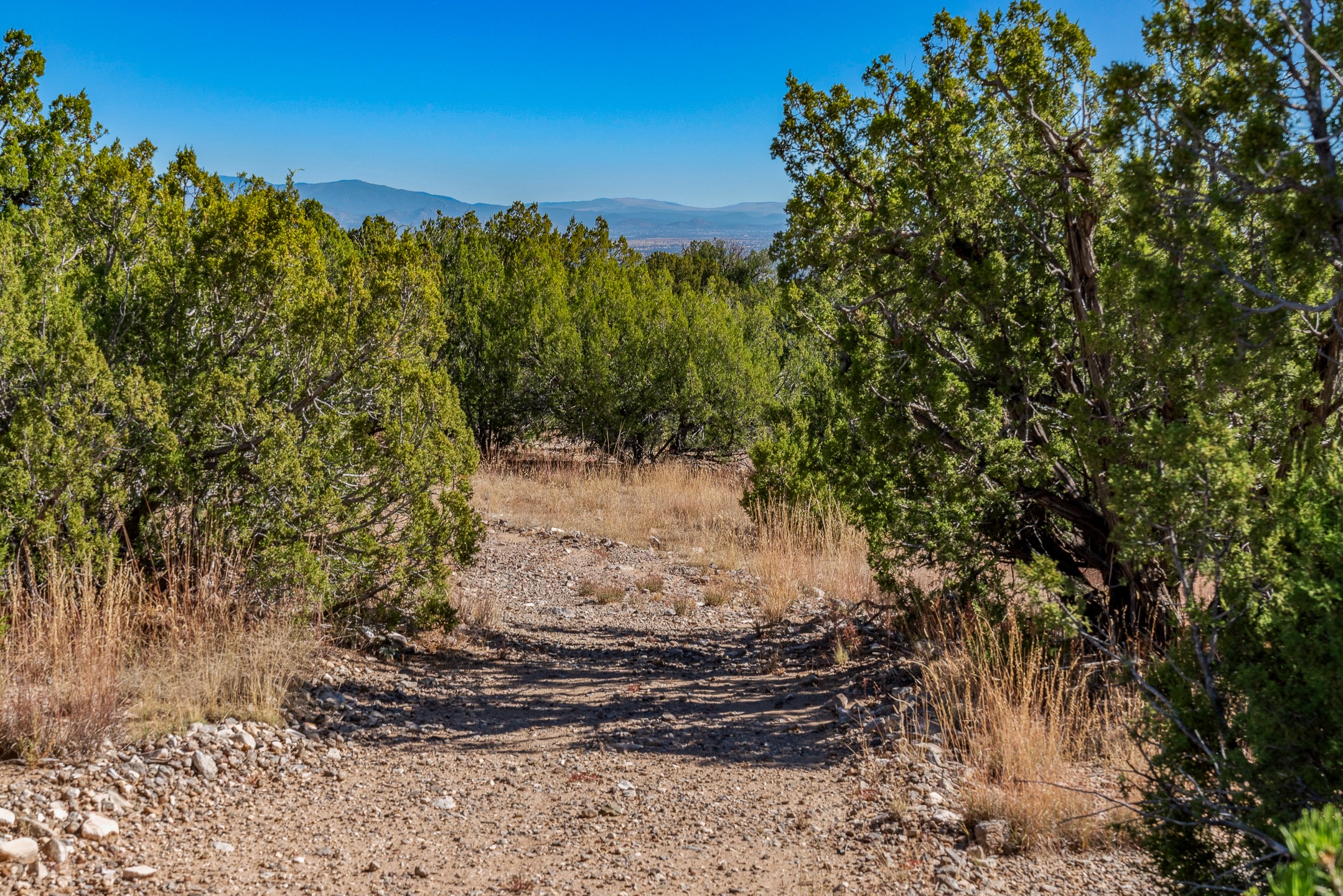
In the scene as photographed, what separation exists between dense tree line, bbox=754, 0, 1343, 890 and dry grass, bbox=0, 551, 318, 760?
3.23m

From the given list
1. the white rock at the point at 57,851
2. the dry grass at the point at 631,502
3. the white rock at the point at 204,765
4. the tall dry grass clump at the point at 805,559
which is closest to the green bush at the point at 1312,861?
the white rock at the point at 57,851

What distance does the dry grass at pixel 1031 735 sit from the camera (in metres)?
3.07

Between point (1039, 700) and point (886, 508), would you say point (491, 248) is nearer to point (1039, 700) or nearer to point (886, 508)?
point (886, 508)

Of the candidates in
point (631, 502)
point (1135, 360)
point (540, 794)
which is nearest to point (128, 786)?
point (540, 794)

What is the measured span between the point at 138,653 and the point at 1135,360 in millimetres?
4642

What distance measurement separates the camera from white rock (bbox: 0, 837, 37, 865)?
283cm

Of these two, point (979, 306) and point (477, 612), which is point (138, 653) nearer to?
point (477, 612)

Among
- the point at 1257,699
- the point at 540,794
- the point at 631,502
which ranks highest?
the point at 1257,699

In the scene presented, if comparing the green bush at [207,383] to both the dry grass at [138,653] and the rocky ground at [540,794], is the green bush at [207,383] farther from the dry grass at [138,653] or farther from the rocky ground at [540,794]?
the rocky ground at [540,794]

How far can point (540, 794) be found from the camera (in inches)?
144

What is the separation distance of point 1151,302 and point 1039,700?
2004mm

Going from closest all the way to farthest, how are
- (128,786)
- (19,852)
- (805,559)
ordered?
1. (19,852)
2. (128,786)
3. (805,559)

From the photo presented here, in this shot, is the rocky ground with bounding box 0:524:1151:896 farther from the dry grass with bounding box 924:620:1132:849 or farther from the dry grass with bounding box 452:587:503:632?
the dry grass with bounding box 452:587:503:632

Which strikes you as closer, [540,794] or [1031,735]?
[1031,735]
